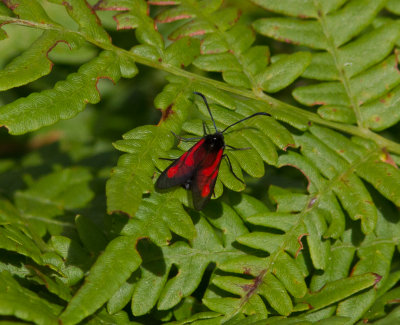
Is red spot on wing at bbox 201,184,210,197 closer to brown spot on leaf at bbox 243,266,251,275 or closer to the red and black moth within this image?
the red and black moth

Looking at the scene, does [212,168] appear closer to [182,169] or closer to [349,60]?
[182,169]

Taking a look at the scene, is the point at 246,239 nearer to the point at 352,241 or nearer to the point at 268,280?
the point at 268,280

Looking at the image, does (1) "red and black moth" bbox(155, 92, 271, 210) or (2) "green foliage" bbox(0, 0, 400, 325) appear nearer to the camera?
(2) "green foliage" bbox(0, 0, 400, 325)

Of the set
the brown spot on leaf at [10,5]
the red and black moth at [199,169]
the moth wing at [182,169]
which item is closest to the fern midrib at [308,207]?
the red and black moth at [199,169]

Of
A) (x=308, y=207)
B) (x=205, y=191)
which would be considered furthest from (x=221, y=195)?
(x=308, y=207)

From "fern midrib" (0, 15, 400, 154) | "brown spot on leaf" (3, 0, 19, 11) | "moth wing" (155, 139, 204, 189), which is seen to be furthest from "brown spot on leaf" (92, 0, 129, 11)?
"moth wing" (155, 139, 204, 189)

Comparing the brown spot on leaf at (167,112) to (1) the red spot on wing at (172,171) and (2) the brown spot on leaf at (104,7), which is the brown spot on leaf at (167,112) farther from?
(2) the brown spot on leaf at (104,7)

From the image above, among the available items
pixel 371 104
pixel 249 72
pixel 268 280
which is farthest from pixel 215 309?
pixel 371 104
